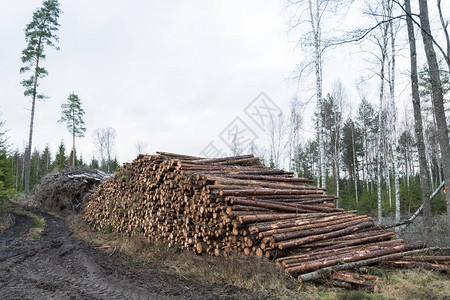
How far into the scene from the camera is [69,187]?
18.1 meters

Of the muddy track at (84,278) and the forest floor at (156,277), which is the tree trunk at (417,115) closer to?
the forest floor at (156,277)

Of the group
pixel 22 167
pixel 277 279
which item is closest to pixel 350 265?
pixel 277 279

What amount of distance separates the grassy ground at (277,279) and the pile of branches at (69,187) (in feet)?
39.9

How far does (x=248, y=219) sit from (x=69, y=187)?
50.9ft

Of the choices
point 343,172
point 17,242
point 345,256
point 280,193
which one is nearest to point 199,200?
point 280,193

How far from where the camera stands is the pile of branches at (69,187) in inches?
703

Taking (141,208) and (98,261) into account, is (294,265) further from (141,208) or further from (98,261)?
(141,208)

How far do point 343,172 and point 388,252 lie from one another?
1336 inches

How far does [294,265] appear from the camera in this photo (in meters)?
5.13

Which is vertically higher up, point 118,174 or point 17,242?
point 118,174

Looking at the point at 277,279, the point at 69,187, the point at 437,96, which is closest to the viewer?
the point at 277,279

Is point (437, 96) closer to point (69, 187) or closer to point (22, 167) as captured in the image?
point (69, 187)

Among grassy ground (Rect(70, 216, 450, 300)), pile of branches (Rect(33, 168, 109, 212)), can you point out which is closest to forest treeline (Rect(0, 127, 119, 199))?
pile of branches (Rect(33, 168, 109, 212))

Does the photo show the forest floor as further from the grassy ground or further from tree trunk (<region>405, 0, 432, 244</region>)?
tree trunk (<region>405, 0, 432, 244</region>)
